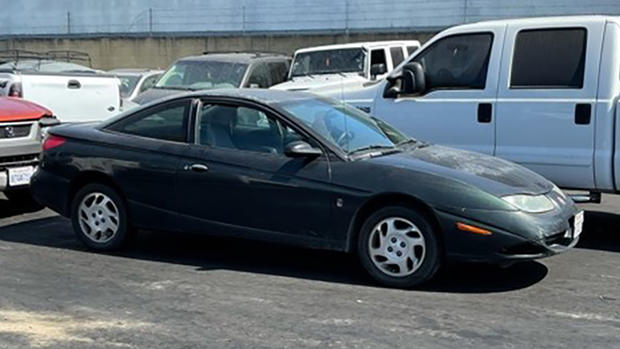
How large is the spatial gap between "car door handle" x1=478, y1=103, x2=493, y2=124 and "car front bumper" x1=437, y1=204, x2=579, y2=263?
199 cm

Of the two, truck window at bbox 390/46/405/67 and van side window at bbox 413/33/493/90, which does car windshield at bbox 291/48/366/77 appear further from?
van side window at bbox 413/33/493/90

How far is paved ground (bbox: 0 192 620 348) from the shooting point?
16.6ft

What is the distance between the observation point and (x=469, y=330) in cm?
518

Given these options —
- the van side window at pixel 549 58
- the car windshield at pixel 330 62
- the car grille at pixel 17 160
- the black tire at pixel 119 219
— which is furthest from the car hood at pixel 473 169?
the car windshield at pixel 330 62

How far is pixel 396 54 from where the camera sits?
15.1 meters

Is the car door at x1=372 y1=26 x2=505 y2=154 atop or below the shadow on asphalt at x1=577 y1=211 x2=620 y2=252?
atop

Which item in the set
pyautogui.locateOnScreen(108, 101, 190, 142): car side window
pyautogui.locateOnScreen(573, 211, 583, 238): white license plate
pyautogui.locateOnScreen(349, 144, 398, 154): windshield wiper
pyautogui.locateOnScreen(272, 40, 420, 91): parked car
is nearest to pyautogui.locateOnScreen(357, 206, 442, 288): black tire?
pyautogui.locateOnScreen(349, 144, 398, 154): windshield wiper

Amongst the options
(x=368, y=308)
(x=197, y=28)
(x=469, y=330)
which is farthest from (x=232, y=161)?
(x=197, y=28)

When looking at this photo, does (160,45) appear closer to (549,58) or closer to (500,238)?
(549,58)

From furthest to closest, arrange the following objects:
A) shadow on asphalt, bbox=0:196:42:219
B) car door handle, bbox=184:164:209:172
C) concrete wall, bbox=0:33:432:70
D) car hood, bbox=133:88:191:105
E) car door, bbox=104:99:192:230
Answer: concrete wall, bbox=0:33:432:70 → car hood, bbox=133:88:191:105 → shadow on asphalt, bbox=0:196:42:219 → car door, bbox=104:99:192:230 → car door handle, bbox=184:164:209:172

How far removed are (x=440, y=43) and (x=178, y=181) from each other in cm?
307

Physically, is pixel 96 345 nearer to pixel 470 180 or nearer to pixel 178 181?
pixel 178 181

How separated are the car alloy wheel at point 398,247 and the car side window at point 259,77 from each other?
319 inches

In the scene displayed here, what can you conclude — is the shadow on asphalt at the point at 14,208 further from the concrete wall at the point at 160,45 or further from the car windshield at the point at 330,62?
the concrete wall at the point at 160,45
